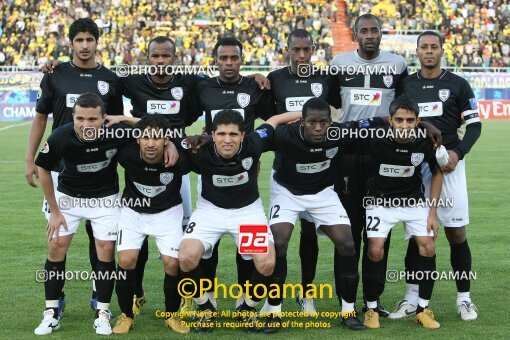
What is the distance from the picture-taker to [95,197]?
6.90 metres

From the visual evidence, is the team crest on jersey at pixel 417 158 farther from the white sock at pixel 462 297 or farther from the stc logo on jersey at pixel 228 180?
the stc logo on jersey at pixel 228 180

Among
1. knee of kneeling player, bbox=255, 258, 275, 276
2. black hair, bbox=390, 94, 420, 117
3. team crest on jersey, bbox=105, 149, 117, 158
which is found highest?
black hair, bbox=390, 94, 420, 117

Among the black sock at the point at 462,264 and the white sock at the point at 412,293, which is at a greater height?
the black sock at the point at 462,264

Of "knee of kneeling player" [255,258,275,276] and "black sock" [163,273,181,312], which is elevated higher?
"knee of kneeling player" [255,258,275,276]

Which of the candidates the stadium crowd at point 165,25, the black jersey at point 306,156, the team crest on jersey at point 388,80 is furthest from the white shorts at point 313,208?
the stadium crowd at point 165,25

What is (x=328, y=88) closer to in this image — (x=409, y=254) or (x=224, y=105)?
(x=224, y=105)

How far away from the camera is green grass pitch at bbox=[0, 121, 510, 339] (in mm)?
6596

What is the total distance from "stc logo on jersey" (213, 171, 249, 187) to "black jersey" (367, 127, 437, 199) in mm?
1105

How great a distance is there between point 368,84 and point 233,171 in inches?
60.2

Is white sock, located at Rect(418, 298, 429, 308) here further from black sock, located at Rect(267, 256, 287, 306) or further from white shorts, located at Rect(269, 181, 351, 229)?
black sock, located at Rect(267, 256, 287, 306)

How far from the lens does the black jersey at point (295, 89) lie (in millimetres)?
7359

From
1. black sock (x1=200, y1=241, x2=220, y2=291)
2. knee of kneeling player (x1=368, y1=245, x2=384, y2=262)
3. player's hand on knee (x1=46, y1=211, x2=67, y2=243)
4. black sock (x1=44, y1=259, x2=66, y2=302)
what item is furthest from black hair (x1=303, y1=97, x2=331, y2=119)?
black sock (x1=44, y1=259, x2=66, y2=302)

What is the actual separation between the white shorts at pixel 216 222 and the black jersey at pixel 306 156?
441 mm

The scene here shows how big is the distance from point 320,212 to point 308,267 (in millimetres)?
702
